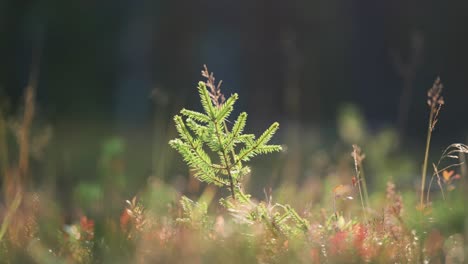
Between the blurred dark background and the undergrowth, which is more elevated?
the blurred dark background

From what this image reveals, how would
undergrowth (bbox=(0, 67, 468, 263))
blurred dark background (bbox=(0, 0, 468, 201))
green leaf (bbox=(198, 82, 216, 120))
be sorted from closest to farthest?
undergrowth (bbox=(0, 67, 468, 263)) < green leaf (bbox=(198, 82, 216, 120)) < blurred dark background (bbox=(0, 0, 468, 201))

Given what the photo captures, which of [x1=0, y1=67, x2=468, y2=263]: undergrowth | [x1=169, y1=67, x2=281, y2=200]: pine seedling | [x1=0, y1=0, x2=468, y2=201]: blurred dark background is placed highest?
[x1=0, y1=0, x2=468, y2=201]: blurred dark background

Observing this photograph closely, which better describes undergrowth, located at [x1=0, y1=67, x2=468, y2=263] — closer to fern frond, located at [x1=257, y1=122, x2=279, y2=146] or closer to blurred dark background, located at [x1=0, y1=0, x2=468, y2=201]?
fern frond, located at [x1=257, y1=122, x2=279, y2=146]

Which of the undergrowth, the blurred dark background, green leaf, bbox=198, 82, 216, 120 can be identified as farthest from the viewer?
the blurred dark background

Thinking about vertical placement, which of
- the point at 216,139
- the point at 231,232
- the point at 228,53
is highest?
the point at 228,53

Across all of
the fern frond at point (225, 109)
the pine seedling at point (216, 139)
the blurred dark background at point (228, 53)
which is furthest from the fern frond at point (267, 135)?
the blurred dark background at point (228, 53)

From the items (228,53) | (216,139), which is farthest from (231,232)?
(228,53)

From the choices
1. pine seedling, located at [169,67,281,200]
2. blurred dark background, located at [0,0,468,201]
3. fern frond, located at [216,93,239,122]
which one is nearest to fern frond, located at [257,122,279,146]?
pine seedling, located at [169,67,281,200]

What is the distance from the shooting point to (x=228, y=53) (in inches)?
483

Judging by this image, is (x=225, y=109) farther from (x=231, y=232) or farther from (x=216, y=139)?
(x=231, y=232)

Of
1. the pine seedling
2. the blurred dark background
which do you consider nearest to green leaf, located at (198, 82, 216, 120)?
the pine seedling

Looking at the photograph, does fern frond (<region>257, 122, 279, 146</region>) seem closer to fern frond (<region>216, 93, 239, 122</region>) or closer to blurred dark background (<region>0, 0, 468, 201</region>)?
fern frond (<region>216, 93, 239, 122</region>)

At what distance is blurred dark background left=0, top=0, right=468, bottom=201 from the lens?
467 inches

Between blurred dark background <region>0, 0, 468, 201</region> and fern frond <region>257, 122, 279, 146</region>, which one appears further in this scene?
blurred dark background <region>0, 0, 468, 201</region>
